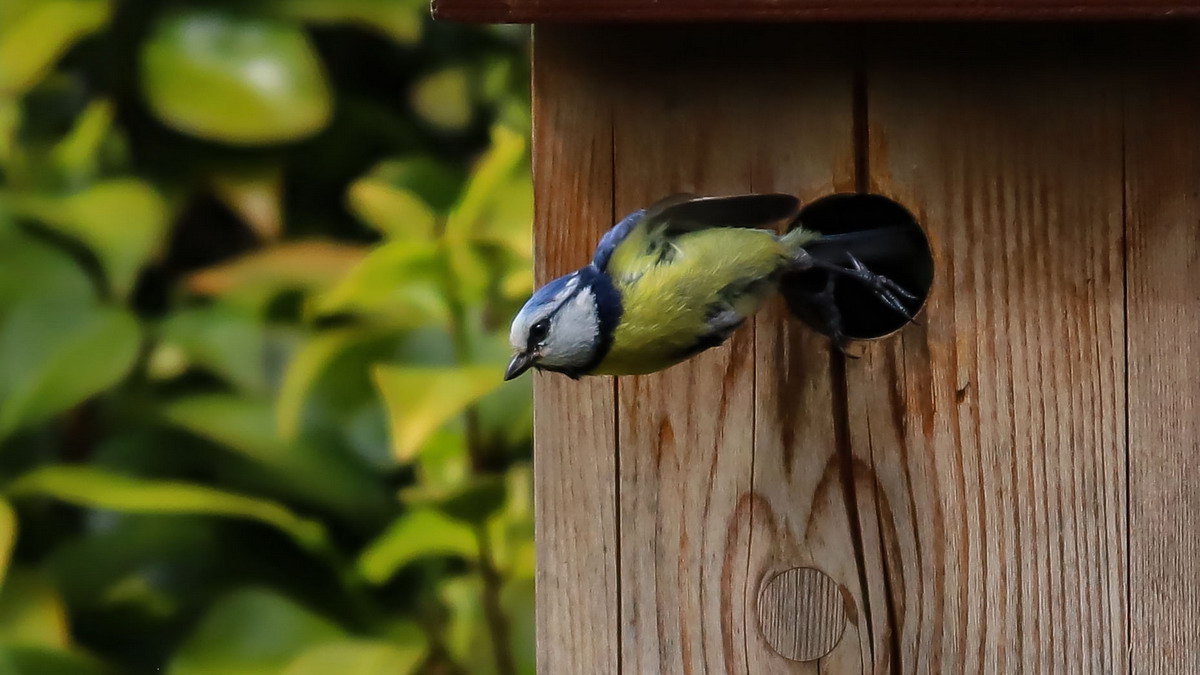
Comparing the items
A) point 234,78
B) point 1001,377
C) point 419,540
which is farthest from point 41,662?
point 1001,377

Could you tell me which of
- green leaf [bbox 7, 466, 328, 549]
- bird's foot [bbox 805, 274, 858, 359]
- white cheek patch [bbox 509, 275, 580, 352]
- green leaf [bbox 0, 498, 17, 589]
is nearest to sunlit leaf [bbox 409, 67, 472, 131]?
green leaf [bbox 7, 466, 328, 549]

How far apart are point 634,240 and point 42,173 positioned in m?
1.23

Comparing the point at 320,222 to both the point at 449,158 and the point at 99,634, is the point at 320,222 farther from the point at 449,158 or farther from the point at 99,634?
the point at 99,634

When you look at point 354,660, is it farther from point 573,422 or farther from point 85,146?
point 85,146

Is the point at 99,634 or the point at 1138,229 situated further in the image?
the point at 99,634

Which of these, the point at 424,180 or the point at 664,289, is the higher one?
the point at 424,180

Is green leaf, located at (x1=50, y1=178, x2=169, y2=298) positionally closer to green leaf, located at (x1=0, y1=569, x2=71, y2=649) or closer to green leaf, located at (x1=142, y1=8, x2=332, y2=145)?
green leaf, located at (x1=142, y1=8, x2=332, y2=145)

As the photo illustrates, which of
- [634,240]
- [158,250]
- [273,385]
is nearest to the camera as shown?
[634,240]

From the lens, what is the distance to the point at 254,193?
79.1 inches

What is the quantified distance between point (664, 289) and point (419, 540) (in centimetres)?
68

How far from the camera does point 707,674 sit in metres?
1.16

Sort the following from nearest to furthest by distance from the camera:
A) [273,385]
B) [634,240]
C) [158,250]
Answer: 1. [634,240]
2. [273,385]
3. [158,250]

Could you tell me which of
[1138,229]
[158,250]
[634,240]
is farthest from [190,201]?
[1138,229]

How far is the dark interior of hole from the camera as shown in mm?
1175
